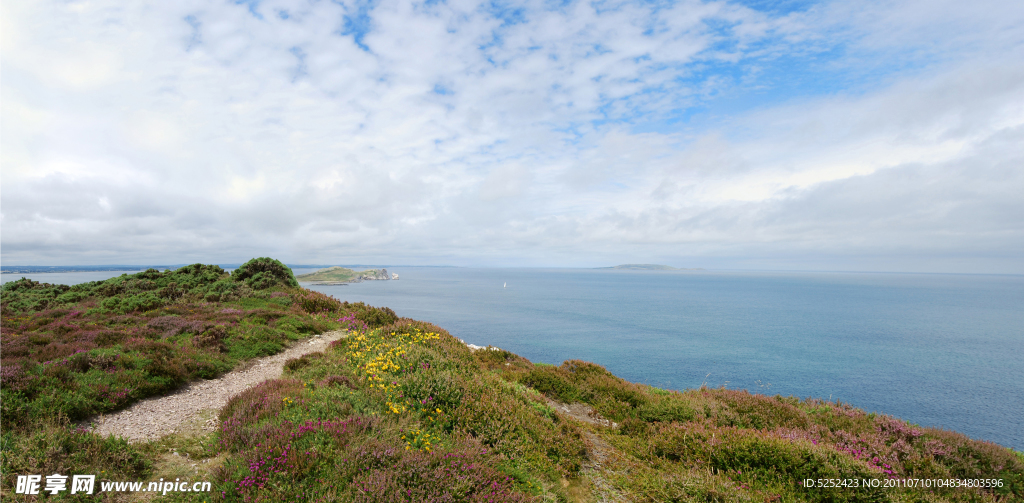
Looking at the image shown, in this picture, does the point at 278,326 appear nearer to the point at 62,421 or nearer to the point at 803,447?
the point at 62,421

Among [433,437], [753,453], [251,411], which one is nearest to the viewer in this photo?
[433,437]

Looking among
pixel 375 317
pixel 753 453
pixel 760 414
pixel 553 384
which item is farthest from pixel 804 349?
pixel 375 317

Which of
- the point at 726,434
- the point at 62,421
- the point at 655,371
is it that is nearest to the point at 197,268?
the point at 62,421

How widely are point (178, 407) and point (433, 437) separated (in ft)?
23.0

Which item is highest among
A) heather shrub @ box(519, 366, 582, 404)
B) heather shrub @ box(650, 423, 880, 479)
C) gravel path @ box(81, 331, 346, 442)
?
gravel path @ box(81, 331, 346, 442)

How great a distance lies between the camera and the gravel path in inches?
286

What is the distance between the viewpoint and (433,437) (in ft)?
21.1

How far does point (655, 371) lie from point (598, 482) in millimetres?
43775

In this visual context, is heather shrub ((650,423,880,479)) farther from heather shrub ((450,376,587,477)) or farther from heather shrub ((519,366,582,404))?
heather shrub ((519,366,582,404))

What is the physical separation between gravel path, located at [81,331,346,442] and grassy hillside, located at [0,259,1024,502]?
0.40 meters

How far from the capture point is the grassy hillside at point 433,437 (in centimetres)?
527

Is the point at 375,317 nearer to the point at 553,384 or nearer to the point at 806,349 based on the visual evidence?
the point at 553,384

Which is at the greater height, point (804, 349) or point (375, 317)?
point (375, 317)

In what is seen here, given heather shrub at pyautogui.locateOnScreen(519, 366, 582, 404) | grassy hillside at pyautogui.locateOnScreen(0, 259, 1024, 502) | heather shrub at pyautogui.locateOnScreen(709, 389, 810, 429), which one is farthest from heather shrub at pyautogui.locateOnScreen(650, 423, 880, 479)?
heather shrub at pyautogui.locateOnScreen(519, 366, 582, 404)
